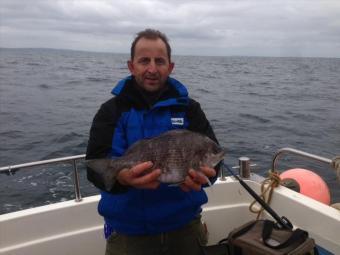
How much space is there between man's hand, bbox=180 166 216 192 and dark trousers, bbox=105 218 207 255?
1.67 ft

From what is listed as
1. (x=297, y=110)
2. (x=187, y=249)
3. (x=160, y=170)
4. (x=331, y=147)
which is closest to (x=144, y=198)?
(x=160, y=170)

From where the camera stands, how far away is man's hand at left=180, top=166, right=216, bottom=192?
2.75 meters

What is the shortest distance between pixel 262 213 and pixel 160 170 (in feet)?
7.93

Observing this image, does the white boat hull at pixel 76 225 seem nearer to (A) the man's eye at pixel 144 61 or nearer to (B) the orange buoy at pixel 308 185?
(B) the orange buoy at pixel 308 185

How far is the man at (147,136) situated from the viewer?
9.66 feet

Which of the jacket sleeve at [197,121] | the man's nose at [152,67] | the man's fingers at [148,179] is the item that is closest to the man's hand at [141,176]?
the man's fingers at [148,179]

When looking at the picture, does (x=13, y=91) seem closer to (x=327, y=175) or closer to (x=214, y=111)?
(x=214, y=111)

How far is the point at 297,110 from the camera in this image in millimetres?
23891

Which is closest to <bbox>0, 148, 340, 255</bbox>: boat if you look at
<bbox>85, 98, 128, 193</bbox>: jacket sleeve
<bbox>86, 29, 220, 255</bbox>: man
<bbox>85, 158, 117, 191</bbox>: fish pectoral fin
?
<bbox>86, 29, 220, 255</bbox>: man

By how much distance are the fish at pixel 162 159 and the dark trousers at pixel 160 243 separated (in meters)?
0.54

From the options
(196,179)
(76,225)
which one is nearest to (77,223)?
(76,225)

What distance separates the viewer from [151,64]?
303 centimetres

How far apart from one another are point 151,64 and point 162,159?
2.41 ft

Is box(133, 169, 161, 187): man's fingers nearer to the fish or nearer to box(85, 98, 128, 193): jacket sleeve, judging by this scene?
the fish
